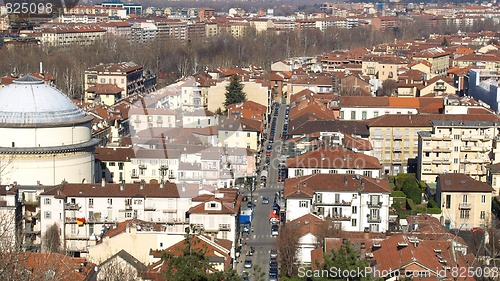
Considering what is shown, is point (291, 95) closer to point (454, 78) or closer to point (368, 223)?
point (454, 78)

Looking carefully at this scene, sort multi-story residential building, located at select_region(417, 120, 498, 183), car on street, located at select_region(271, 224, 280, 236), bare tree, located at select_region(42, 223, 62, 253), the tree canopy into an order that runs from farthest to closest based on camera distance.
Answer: the tree canopy
multi-story residential building, located at select_region(417, 120, 498, 183)
car on street, located at select_region(271, 224, 280, 236)
bare tree, located at select_region(42, 223, 62, 253)

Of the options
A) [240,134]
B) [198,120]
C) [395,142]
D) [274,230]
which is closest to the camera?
[274,230]

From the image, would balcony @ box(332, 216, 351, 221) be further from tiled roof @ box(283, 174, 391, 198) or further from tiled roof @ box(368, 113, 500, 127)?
tiled roof @ box(368, 113, 500, 127)

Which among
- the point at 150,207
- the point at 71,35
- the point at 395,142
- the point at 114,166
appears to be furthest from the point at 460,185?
the point at 71,35

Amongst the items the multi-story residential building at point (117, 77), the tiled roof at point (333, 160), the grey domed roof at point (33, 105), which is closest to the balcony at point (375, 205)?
the tiled roof at point (333, 160)

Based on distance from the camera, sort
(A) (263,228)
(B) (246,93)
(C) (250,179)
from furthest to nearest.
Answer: (B) (246,93) → (C) (250,179) → (A) (263,228)

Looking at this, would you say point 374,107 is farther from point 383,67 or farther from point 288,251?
point 288,251

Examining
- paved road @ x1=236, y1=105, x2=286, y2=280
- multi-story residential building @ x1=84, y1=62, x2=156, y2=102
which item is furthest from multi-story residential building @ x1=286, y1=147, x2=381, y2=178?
multi-story residential building @ x1=84, y1=62, x2=156, y2=102

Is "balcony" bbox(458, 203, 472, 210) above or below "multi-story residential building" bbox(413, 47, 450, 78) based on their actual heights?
below
